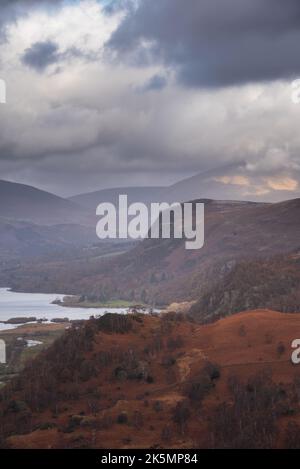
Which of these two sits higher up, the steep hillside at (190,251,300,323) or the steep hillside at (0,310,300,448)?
the steep hillside at (190,251,300,323)

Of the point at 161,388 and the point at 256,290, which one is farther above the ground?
the point at 256,290

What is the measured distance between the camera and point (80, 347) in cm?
8669

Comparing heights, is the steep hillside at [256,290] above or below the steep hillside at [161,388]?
above

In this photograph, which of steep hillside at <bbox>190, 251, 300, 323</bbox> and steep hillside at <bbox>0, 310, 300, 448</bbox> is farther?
steep hillside at <bbox>190, 251, 300, 323</bbox>

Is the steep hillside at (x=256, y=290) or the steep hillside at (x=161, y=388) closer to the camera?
the steep hillside at (x=161, y=388)

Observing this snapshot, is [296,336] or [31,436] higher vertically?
[296,336]

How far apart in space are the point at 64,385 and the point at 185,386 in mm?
15441

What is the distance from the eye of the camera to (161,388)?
242 ft

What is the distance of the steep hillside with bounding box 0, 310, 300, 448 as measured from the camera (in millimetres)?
59750

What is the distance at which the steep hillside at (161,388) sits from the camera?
196ft

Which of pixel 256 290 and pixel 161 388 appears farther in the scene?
pixel 256 290
